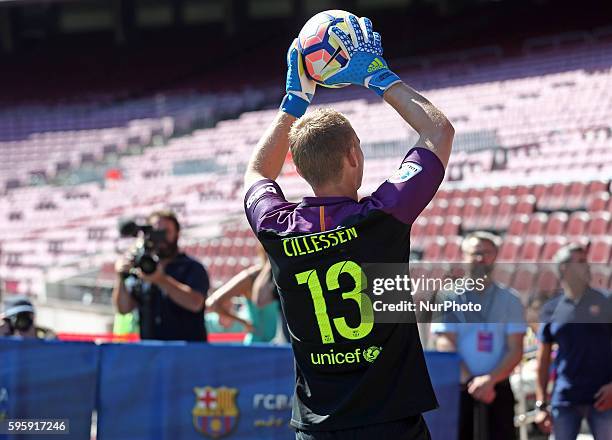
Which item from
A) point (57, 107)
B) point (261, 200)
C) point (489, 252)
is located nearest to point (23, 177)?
point (57, 107)

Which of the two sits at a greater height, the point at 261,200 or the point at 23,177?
the point at 23,177

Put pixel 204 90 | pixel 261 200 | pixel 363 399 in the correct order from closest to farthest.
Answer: pixel 363 399
pixel 261 200
pixel 204 90

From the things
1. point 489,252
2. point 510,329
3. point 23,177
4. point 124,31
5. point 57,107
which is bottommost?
point 510,329

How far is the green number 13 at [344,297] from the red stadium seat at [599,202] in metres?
8.65

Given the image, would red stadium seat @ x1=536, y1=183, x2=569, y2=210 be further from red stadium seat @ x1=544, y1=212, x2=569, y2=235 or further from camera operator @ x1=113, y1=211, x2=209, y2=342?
camera operator @ x1=113, y1=211, x2=209, y2=342

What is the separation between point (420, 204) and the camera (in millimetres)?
2375

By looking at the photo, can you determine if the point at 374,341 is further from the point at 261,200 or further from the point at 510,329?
the point at 510,329

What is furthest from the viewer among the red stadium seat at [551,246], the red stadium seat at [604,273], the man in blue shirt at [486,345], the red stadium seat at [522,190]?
the red stadium seat at [522,190]

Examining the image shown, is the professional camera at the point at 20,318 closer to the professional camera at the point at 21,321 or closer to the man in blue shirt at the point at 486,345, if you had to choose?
the professional camera at the point at 21,321

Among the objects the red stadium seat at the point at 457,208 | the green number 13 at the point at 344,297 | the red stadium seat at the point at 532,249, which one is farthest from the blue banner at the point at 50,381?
the red stadium seat at the point at 457,208

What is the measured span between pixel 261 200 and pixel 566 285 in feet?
8.87

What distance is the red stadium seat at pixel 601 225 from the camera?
985 cm

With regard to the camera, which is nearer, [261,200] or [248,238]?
[261,200]

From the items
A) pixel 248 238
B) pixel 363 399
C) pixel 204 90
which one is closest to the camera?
pixel 363 399
